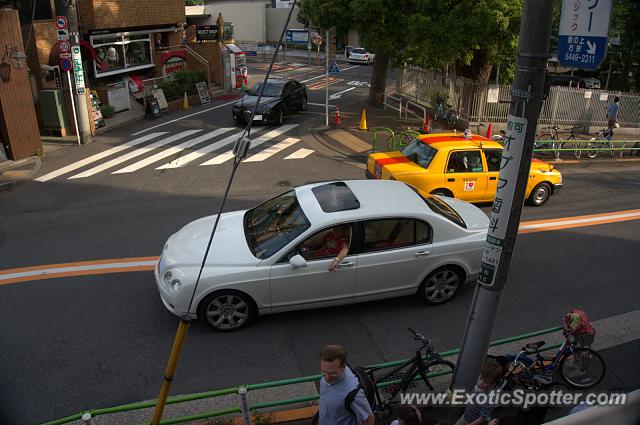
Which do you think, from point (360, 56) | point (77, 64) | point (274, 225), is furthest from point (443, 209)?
point (360, 56)

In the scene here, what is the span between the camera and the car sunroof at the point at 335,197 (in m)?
7.08

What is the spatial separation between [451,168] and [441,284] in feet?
13.4

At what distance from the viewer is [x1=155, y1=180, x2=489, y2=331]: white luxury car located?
6574mm

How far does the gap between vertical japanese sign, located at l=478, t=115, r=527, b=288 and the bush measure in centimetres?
2145

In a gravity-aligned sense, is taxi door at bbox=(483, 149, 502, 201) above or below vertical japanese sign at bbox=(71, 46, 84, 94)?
below

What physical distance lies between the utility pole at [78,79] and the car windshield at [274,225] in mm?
11470

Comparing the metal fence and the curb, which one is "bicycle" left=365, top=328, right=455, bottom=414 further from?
the metal fence

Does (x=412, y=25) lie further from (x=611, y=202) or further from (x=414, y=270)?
(x=414, y=270)

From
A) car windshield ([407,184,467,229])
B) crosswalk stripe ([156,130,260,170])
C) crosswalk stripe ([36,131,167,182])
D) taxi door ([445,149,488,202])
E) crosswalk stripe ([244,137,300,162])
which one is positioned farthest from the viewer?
crosswalk stripe ([244,137,300,162])

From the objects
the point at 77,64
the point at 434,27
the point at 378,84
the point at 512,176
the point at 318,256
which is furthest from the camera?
the point at 378,84

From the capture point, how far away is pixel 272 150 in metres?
16.8

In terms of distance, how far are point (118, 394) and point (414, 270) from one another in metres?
3.93

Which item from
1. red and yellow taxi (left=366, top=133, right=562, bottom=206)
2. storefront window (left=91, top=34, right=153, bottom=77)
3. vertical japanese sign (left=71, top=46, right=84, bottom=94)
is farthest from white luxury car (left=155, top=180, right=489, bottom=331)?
storefront window (left=91, top=34, right=153, bottom=77)

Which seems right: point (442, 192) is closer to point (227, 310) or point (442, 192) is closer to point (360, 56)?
point (227, 310)
